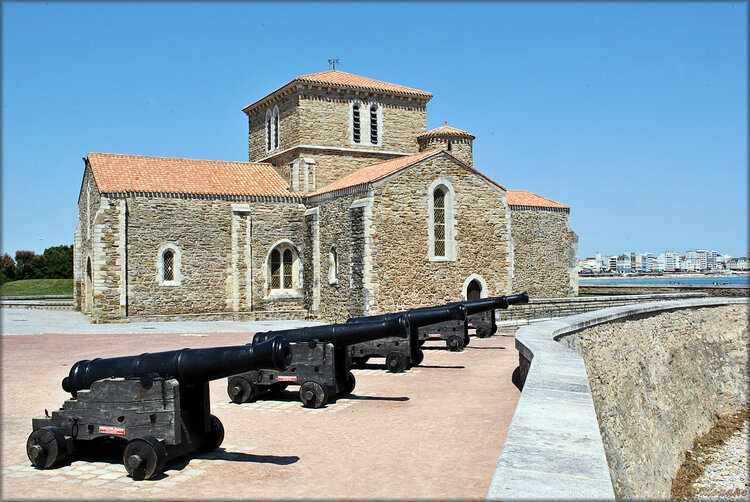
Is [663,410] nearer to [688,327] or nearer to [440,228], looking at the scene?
[688,327]

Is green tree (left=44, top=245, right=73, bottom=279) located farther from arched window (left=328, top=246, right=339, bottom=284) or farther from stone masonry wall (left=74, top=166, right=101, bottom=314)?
arched window (left=328, top=246, right=339, bottom=284)

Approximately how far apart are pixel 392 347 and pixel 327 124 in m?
17.0

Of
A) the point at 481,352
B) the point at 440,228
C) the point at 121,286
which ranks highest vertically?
the point at 440,228

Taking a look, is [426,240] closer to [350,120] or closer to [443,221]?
[443,221]

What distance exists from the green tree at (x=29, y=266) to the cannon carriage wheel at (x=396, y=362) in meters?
42.3

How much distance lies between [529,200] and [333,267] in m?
12.0

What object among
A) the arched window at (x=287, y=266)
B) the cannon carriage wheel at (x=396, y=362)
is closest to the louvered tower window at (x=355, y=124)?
the arched window at (x=287, y=266)

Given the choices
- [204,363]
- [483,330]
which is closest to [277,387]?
[204,363]

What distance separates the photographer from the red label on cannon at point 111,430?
6.08 metres

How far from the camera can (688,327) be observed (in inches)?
751

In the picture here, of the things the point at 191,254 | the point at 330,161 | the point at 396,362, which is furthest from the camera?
the point at 330,161

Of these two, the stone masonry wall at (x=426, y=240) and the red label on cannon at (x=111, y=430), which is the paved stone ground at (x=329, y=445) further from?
the stone masonry wall at (x=426, y=240)

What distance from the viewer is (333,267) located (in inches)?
944

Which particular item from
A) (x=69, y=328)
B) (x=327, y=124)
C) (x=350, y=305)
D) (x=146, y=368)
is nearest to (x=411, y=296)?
(x=350, y=305)
